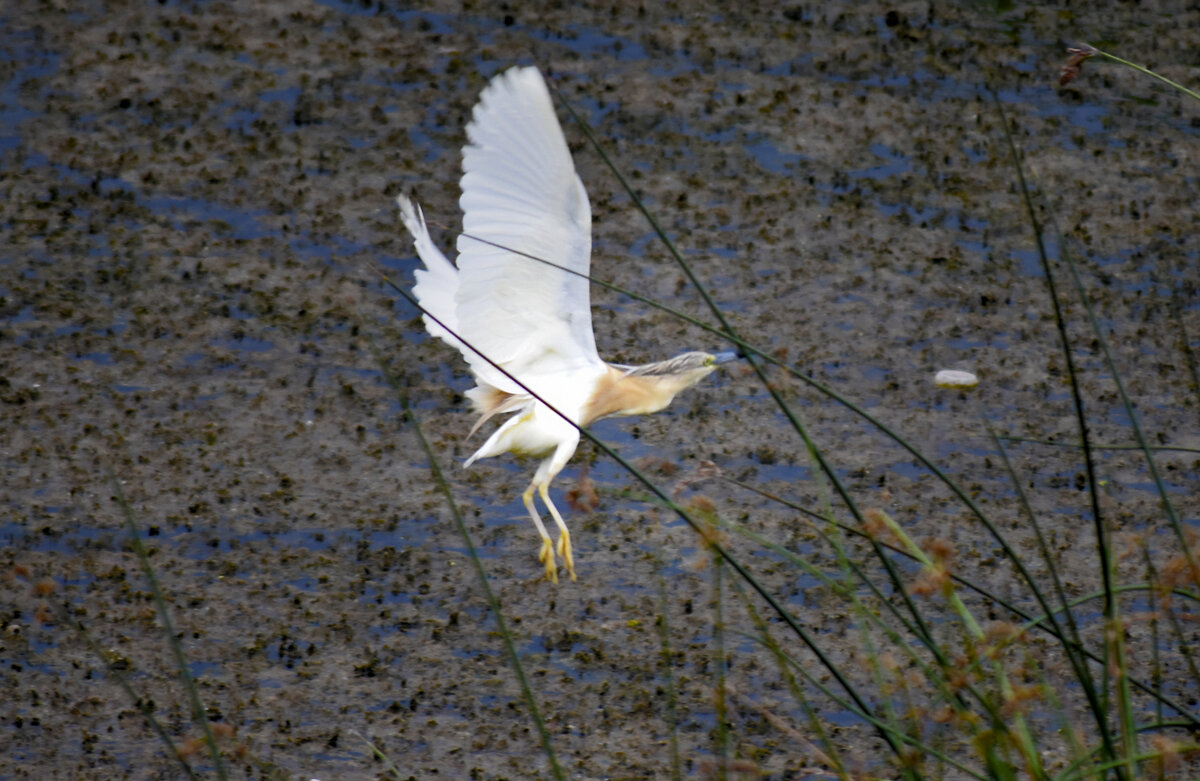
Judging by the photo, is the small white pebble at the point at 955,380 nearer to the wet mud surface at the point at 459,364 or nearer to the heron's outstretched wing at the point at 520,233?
the wet mud surface at the point at 459,364

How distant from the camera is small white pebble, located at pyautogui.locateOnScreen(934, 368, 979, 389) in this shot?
4816 millimetres

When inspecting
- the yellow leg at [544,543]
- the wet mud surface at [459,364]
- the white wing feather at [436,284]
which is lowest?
the wet mud surface at [459,364]

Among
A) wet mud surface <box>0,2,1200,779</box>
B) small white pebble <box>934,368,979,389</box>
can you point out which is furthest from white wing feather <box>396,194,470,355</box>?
small white pebble <box>934,368,979,389</box>

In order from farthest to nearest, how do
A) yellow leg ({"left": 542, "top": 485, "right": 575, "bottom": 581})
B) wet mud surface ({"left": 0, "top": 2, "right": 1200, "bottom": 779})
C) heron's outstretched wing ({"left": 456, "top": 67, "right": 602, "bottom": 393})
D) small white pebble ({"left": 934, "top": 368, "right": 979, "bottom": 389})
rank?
small white pebble ({"left": 934, "top": 368, "right": 979, "bottom": 389}), yellow leg ({"left": 542, "top": 485, "right": 575, "bottom": 581}), wet mud surface ({"left": 0, "top": 2, "right": 1200, "bottom": 779}), heron's outstretched wing ({"left": 456, "top": 67, "right": 602, "bottom": 393})

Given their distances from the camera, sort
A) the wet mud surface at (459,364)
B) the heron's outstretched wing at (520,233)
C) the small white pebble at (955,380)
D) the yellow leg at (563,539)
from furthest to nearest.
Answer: the small white pebble at (955,380) → the yellow leg at (563,539) → the wet mud surface at (459,364) → the heron's outstretched wing at (520,233)

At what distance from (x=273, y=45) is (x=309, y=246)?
1.85 meters

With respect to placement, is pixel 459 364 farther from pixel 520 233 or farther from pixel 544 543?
pixel 520 233

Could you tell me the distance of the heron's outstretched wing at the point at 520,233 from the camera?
3.22 m

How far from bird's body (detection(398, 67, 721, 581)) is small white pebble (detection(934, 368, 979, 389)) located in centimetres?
133

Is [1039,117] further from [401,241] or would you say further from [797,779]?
[797,779]

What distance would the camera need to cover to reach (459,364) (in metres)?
4.86

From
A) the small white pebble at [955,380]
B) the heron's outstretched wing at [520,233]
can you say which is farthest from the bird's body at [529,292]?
the small white pebble at [955,380]

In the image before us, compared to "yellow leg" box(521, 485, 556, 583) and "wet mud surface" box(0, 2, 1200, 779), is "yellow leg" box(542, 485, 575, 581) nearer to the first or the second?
"yellow leg" box(521, 485, 556, 583)

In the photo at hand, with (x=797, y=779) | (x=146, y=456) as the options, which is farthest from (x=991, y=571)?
(x=146, y=456)
